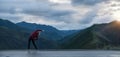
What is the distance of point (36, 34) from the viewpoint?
13625 centimetres

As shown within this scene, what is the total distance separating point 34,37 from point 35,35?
1657 mm

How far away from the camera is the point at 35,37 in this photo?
13762 cm

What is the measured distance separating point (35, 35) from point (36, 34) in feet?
2.21

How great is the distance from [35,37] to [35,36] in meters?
0.46

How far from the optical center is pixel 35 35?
448ft

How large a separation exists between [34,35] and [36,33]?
1511 mm

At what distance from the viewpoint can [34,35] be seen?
449 ft

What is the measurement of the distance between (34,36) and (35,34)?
2.10m

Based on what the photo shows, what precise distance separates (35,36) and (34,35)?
0.65 metres

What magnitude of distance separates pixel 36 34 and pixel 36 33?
1.50 ft

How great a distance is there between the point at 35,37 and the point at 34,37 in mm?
555

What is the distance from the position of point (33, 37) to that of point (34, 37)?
412 mm
